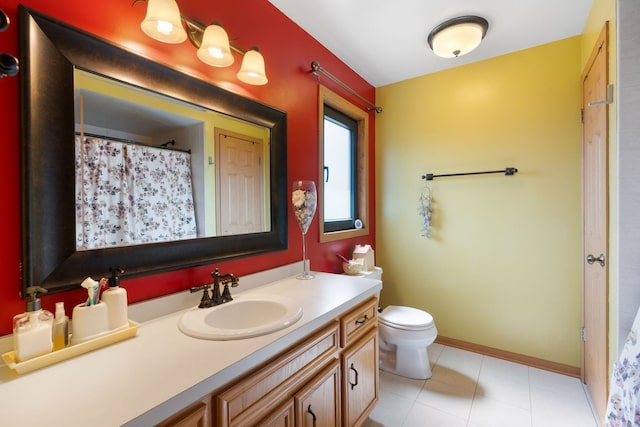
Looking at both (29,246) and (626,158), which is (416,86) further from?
(29,246)

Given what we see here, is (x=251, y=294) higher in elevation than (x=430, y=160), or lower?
lower

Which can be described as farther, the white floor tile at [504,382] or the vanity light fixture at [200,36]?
the white floor tile at [504,382]

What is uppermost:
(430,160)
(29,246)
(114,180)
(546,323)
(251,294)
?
(430,160)

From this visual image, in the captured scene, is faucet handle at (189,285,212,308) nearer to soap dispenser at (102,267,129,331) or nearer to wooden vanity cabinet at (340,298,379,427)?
soap dispenser at (102,267,129,331)

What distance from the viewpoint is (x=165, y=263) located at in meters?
1.12

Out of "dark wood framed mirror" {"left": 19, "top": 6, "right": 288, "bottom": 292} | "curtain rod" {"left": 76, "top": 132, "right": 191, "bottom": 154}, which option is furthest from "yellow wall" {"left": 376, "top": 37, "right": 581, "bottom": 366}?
"dark wood framed mirror" {"left": 19, "top": 6, "right": 288, "bottom": 292}

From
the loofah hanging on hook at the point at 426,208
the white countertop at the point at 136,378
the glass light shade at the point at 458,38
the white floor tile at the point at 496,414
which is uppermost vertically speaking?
the glass light shade at the point at 458,38

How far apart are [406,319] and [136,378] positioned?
174 cm

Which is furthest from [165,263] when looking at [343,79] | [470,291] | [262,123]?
[470,291]

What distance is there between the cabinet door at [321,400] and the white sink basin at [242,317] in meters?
0.27

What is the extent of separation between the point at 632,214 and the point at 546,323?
3.97 feet

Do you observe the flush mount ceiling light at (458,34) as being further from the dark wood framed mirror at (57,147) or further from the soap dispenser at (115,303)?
the soap dispenser at (115,303)

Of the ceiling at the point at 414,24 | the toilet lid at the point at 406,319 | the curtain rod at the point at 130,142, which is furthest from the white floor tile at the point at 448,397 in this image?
the ceiling at the point at 414,24

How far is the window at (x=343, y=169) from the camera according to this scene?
2.22m
